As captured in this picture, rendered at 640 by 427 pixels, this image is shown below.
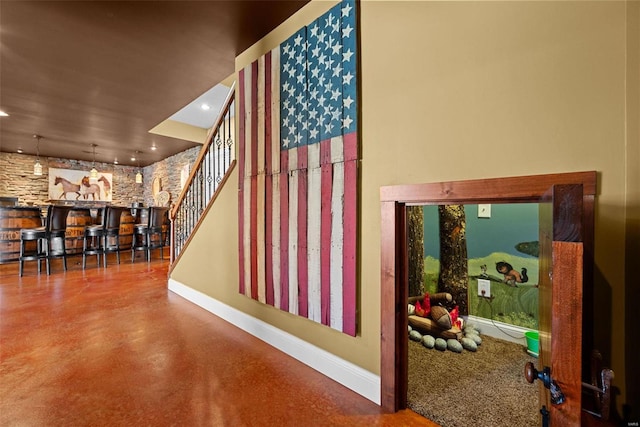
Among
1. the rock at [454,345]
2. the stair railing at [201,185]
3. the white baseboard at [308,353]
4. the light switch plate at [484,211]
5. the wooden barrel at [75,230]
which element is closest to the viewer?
the white baseboard at [308,353]

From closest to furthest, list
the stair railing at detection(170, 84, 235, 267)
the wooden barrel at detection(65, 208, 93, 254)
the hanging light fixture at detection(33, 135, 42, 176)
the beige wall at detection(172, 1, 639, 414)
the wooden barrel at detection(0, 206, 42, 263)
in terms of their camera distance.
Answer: the beige wall at detection(172, 1, 639, 414), the stair railing at detection(170, 84, 235, 267), the wooden barrel at detection(0, 206, 42, 263), the wooden barrel at detection(65, 208, 93, 254), the hanging light fixture at detection(33, 135, 42, 176)

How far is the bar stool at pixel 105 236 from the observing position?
5355mm

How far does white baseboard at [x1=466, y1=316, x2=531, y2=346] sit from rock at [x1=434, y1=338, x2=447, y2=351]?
0.48 m

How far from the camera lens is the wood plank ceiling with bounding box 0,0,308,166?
2146mm

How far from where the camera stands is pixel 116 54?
2.82m

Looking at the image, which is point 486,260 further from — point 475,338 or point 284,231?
point 284,231

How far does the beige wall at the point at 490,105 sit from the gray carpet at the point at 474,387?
1.28 feet

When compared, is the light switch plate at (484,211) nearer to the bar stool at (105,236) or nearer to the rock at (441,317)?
the rock at (441,317)

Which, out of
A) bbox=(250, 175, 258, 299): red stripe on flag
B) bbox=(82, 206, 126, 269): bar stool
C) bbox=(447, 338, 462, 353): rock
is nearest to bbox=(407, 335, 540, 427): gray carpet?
bbox=(447, 338, 462, 353): rock

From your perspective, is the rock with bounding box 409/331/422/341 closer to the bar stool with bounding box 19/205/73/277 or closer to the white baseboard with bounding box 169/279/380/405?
the white baseboard with bounding box 169/279/380/405

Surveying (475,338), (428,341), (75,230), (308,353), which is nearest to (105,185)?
(75,230)

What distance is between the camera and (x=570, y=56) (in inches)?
39.7

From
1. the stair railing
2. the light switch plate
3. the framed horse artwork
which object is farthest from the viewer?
the framed horse artwork

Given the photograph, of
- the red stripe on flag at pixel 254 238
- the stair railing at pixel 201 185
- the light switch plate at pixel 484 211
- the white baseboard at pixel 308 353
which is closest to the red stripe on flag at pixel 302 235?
the white baseboard at pixel 308 353
